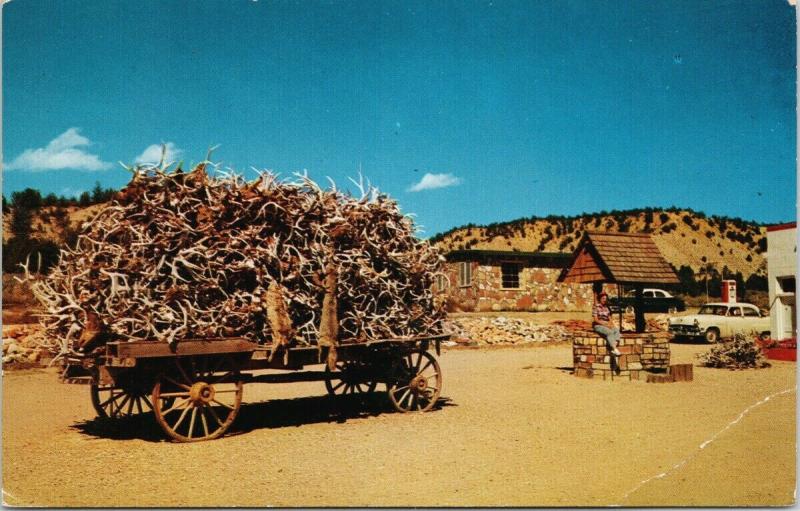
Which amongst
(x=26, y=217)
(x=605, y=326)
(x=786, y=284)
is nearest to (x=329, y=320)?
(x=26, y=217)

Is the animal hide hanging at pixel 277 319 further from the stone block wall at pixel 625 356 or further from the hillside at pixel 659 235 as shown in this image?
the hillside at pixel 659 235

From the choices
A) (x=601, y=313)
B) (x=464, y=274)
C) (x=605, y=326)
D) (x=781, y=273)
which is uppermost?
(x=464, y=274)

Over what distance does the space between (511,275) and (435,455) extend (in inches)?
933

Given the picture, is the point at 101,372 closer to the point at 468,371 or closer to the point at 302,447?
the point at 302,447

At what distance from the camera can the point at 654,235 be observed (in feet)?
178

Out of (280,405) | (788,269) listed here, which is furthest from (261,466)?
(788,269)

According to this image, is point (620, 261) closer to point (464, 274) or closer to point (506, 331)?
point (506, 331)

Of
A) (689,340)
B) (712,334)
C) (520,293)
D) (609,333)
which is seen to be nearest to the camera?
(609,333)

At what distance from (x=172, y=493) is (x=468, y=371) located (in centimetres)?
1022

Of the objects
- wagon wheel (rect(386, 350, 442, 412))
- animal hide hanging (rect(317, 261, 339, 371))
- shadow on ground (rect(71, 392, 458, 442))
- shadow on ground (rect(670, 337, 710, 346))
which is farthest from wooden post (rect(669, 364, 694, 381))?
shadow on ground (rect(670, 337, 710, 346))

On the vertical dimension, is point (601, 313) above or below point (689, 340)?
above

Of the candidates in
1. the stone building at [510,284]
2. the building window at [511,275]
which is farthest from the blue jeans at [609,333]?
the building window at [511,275]

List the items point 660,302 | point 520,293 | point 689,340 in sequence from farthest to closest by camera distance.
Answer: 1. point 660,302
2. point 520,293
3. point 689,340

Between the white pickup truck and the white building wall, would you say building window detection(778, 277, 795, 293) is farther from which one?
the white pickup truck
